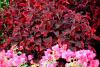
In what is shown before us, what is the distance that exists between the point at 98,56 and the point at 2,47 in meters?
1.50

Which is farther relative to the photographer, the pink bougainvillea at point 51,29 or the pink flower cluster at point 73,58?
the pink bougainvillea at point 51,29

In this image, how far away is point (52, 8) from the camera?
4.82 metres

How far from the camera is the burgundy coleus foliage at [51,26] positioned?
465 cm

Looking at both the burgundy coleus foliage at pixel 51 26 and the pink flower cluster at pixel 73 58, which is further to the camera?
the burgundy coleus foliage at pixel 51 26

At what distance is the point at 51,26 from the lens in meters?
4.73

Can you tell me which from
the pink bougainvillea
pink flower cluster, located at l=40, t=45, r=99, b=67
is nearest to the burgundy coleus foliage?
the pink bougainvillea

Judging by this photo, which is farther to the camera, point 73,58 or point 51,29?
point 51,29

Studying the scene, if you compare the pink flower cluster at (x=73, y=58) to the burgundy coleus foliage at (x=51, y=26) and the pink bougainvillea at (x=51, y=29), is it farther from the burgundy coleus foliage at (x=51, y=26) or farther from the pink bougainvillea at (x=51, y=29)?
the burgundy coleus foliage at (x=51, y=26)

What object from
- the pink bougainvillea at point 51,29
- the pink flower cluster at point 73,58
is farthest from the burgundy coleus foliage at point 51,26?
the pink flower cluster at point 73,58

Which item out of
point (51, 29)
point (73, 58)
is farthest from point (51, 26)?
point (73, 58)

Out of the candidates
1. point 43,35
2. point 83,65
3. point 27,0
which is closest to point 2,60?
point 83,65

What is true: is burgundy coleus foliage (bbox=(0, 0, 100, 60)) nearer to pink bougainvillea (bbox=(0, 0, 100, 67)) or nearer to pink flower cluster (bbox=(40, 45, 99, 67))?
pink bougainvillea (bbox=(0, 0, 100, 67))

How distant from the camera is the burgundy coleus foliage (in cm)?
465

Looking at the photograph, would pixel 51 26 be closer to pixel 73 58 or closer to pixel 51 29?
pixel 51 29
